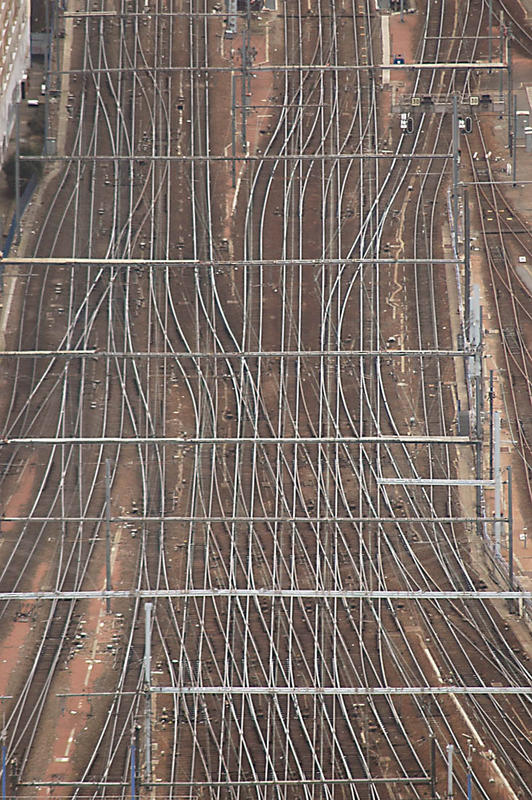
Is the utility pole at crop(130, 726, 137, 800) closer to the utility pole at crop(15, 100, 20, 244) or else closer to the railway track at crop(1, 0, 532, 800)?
the railway track at crop(1, 0, 532, 800)

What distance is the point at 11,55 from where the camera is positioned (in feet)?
230

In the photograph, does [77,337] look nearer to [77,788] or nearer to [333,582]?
[333,582]

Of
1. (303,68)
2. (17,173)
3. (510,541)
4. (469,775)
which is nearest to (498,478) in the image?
(510,541)

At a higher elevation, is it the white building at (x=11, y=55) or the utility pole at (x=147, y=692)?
the white building at (x=11, y=55)

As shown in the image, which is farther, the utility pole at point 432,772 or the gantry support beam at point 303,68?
the gantry support beam at point 303,68

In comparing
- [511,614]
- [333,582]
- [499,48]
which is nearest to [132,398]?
[333,582]

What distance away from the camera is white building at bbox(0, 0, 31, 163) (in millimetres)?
68625

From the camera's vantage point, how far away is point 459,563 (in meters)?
55.9

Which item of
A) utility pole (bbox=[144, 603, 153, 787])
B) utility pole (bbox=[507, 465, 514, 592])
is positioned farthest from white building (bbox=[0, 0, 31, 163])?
utility pole (bbox=[144, 603, 153, 787])

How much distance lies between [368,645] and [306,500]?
6359 mm

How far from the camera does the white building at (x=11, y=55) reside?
68625 mm

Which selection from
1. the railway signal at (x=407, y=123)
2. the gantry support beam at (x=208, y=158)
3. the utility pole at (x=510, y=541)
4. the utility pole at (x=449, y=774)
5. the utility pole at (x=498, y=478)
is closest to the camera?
the utility pole at (x=449, y=774)

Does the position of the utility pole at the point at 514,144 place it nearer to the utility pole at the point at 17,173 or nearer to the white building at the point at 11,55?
the utility pole at the point at 17,173

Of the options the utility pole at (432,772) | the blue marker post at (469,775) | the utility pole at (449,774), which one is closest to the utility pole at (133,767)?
the utility pole at (432,772)
